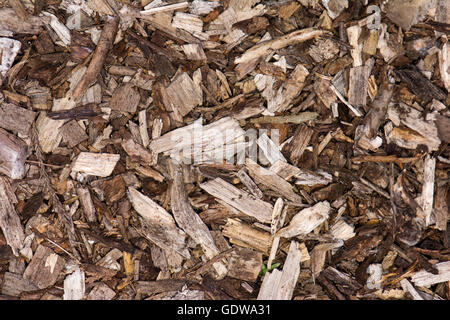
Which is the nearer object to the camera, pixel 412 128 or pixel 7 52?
pixel 412 128

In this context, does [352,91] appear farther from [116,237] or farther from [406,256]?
[116,237]

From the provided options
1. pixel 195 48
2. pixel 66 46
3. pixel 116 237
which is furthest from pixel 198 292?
pixel 66 46

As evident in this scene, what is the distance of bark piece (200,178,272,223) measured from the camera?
2098 mm

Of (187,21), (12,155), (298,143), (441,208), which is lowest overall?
(441,208)

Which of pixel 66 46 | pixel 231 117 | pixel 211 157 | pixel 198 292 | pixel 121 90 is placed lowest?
pixel 198 292

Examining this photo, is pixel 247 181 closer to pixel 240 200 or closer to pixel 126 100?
pixel 240 200

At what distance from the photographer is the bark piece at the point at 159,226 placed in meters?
2.12

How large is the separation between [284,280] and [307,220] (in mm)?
300

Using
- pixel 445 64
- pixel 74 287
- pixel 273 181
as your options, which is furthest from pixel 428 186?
pixel 74 287

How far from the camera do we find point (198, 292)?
83.0 inches

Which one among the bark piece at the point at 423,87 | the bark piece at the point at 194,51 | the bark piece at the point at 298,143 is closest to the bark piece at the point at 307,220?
the bark piece at the point at 298,143

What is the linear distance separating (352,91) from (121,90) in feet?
3.68

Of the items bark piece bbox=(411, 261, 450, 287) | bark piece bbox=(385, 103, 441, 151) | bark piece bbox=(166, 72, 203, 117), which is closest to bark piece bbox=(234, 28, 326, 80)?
bark piece bbox=(166, 72, 203, 117)

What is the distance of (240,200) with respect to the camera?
2102 mm
